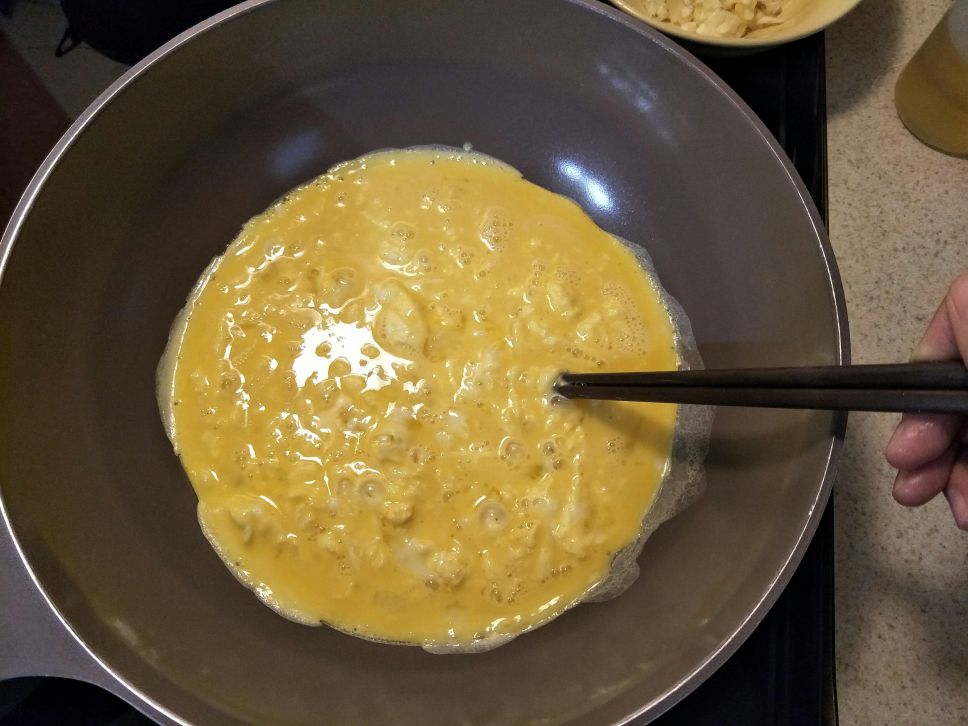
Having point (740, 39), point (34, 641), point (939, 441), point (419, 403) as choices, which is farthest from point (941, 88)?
point (34, 641)

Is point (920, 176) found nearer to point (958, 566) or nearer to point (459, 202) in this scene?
point (958, 566)

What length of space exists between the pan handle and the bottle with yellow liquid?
1.20 meters

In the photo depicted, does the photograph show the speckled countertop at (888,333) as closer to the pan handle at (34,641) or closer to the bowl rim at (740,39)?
the bowl rim at (740,39)

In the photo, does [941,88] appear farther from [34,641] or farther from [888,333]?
[34,641]

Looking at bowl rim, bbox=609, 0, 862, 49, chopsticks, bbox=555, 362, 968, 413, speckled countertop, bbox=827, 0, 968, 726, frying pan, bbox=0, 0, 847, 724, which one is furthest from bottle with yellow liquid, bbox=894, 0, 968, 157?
chopsticks, bbox=555, 362, 968, 413

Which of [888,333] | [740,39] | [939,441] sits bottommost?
[888,333]

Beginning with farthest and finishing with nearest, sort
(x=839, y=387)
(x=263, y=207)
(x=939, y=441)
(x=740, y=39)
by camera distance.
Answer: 1. (x=263, y=207)
2. (x=740, y=39)
3. (x=939, y=441)
4. (x=839, y=387)

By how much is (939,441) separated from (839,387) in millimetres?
193

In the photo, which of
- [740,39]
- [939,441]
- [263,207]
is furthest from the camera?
[263,207]

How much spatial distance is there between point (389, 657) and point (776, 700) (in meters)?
0.44

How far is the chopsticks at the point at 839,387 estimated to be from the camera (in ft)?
1.81

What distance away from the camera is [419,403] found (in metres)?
0.93

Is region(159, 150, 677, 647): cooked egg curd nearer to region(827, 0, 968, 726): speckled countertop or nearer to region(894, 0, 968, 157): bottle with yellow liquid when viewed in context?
region(827, 0, 968, 726): speckled countertop

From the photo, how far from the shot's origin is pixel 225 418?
927 mm
